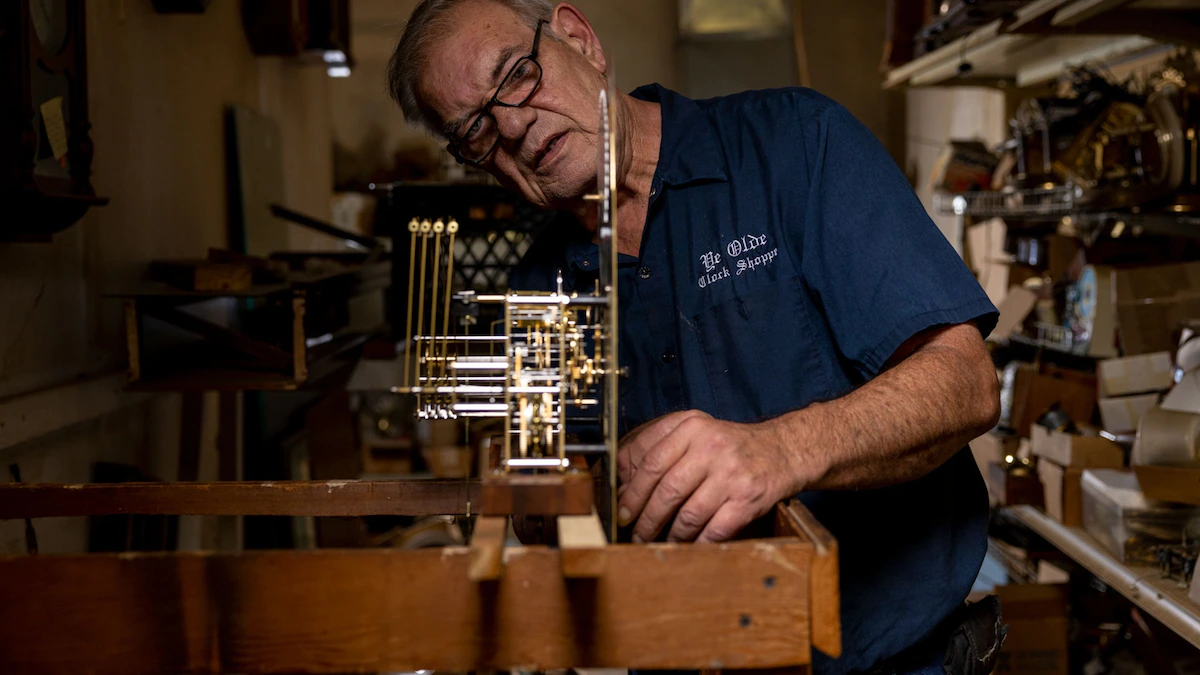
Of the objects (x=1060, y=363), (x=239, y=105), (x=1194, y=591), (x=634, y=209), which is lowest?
(x=1194, y=591)

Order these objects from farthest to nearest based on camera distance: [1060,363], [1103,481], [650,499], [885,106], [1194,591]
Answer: [885,106] < [1060,363] < [1103,481] < [1194,591] < [650,499]

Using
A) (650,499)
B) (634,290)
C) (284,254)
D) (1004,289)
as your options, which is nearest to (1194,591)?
(634,290)

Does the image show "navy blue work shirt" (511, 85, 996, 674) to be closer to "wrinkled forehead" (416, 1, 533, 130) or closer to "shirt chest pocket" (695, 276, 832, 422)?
"shirt chest pocket" (695, 276, 832, 422)

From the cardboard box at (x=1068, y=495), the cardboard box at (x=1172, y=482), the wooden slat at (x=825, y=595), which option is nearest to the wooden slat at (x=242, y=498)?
the wooden slat at (x=825, y=595)

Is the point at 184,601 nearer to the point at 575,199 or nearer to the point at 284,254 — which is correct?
the point at 575,199

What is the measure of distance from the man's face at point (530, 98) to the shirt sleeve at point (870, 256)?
35 cm

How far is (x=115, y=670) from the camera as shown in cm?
84

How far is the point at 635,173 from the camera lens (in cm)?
157

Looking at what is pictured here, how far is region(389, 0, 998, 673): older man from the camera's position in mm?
1164

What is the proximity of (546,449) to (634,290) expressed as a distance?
1.75ft

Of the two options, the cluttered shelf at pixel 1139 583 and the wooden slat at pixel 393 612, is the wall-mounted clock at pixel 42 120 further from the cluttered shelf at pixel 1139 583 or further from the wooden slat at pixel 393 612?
the cluttered shelf at pixel 1139 583

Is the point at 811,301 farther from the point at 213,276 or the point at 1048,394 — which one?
the point at 1048,394

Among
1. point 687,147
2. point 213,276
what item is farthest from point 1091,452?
point 213,276

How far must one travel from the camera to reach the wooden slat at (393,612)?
0.83 metres
